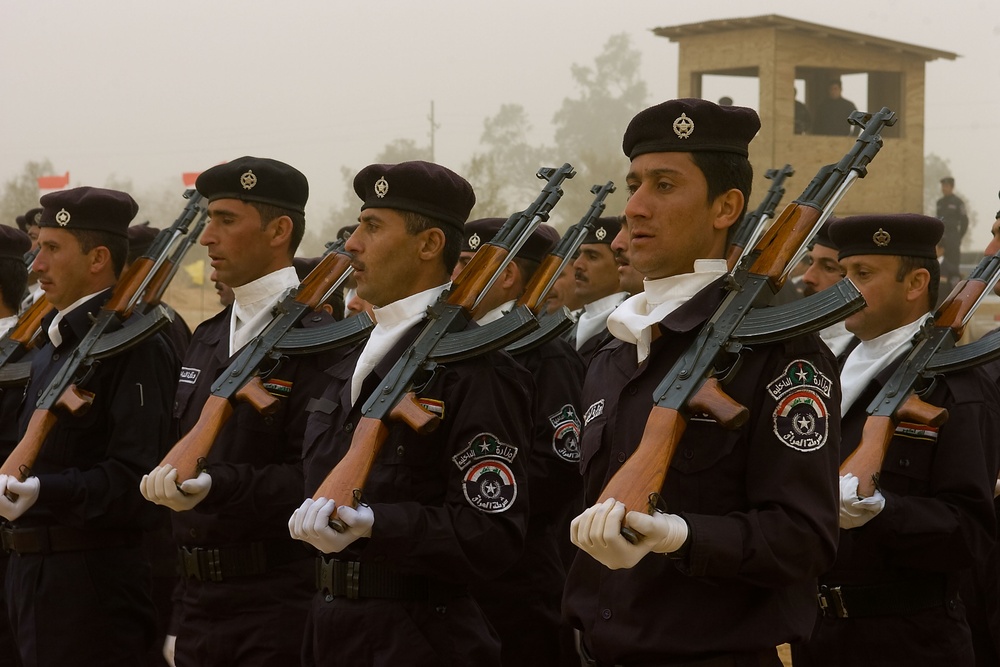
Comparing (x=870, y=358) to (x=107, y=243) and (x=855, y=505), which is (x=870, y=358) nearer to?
(x=855, y=505)

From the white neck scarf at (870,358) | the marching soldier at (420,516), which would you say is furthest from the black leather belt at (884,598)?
the marching soldier at (420,516)

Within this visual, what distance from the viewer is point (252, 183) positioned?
5188mm

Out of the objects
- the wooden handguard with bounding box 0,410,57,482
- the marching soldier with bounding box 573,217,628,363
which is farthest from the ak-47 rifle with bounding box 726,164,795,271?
the wooden handguard with bounding box 0,410,57,482

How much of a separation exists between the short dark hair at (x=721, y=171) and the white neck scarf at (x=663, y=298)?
142mm

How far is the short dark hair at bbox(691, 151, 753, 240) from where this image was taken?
10.7ft

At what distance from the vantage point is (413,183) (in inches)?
166

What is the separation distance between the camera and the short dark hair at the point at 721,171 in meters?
3.25

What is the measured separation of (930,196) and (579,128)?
1190 cm

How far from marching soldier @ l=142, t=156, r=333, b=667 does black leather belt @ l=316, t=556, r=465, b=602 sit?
28.5 inches

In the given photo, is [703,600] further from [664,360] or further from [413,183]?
[413,183]

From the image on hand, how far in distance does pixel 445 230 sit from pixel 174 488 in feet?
4.24

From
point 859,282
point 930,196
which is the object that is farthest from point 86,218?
point 930,196

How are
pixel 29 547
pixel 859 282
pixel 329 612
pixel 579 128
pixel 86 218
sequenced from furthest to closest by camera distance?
pixel 579 128, pixel 86 218, pixel 29 547, pixel 859 282, pixel 329 612

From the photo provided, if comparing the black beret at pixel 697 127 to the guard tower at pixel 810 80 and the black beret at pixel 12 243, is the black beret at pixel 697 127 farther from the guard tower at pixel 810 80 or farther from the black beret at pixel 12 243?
the guard tower at pixel 810 80
